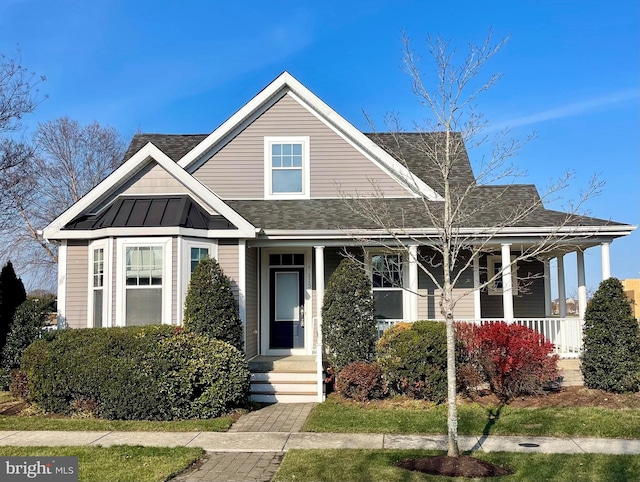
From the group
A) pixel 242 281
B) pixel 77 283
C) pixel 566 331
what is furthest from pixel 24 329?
pixel 566 331

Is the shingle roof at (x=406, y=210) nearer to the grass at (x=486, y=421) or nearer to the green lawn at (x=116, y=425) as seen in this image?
the grass at (x=486, y=421)

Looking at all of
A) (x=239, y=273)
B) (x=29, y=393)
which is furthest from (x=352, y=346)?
(x=29, y=393)

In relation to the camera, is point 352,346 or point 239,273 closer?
point 352,346

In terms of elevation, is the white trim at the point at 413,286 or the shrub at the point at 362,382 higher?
the white trim at the point at 413,286

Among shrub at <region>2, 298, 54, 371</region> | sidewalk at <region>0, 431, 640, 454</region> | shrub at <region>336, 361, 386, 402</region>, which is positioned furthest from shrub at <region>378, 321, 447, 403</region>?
shrub at <region>2, 298, 54, 371</region>

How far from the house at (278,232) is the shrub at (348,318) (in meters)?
0.33

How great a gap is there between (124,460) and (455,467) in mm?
4088

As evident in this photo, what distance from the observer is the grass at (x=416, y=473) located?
6.54 metres

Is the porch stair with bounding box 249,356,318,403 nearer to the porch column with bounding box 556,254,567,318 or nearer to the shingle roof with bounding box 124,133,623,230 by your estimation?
the shingle roof with bounding box 124,133,623,230

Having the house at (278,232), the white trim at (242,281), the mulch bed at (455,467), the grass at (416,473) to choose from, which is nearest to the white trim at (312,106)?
the house at (278,232)

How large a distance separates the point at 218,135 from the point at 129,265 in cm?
468

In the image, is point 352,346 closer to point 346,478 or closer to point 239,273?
point 239,273

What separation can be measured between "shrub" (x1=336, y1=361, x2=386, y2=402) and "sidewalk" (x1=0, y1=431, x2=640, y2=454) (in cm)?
222

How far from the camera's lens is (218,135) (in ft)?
49.0
